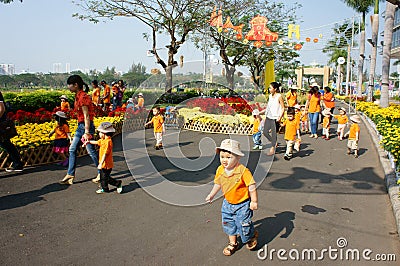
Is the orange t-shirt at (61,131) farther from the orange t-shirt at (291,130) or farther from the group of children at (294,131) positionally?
the orange t-shirt at (291,130)

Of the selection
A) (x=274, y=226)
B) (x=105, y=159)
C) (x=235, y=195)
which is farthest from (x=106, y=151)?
(x=274, y=226)

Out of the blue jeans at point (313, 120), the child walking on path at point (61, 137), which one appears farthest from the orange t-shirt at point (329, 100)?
the child walking on path at point (61, 137)

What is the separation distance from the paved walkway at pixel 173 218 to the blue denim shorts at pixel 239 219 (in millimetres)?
234

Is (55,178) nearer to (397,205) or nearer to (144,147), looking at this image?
(144,147)

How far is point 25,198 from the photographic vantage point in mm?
5371

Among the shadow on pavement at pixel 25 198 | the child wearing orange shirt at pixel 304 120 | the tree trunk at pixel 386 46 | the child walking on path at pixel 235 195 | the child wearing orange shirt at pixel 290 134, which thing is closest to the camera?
the child walking on path at pixel 235 195

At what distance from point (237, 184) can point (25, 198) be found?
11.5 ft

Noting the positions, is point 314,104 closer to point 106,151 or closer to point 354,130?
point 354,130

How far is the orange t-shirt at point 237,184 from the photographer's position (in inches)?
144

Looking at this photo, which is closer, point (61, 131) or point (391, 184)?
point (391, 184)

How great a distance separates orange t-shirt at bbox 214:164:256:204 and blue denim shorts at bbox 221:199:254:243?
0.06 meters

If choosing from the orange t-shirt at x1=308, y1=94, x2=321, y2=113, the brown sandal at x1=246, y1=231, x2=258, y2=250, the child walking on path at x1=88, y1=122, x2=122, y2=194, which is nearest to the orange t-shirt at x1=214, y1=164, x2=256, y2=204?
the brown sandal at x1=246, y1=231, x2=258, y2=250

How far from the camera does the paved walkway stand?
372 cm

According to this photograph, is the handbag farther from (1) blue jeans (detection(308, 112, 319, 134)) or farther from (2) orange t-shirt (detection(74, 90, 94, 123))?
(1) blue jeans (detection(308, 112, 319, 134))
